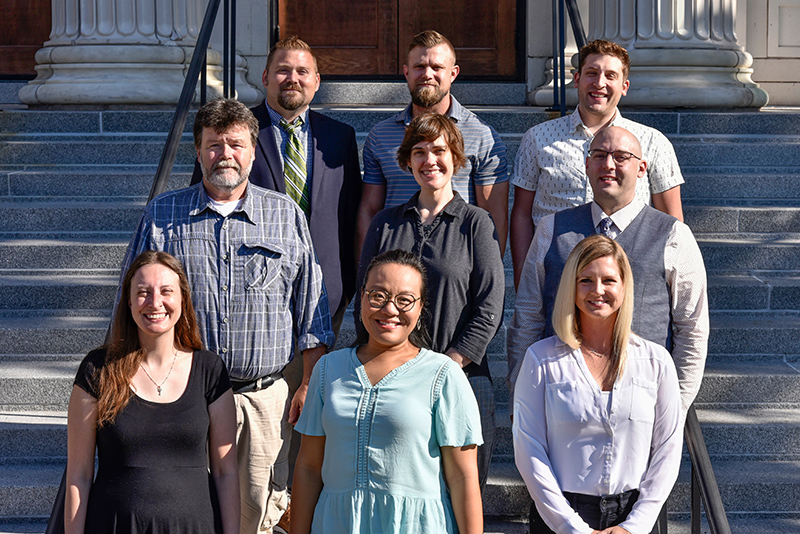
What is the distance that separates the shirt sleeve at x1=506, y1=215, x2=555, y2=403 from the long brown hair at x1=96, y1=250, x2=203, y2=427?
106 centimetres

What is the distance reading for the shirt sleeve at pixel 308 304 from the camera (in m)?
3.25

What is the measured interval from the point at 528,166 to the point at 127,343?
5.82ft

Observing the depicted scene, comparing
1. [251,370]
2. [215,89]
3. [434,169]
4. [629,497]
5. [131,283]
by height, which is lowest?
[629,497]

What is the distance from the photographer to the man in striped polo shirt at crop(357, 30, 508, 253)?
3.70 m

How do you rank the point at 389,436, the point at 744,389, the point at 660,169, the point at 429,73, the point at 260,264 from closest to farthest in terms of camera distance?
the point at 389,436 → the point at 260,264 → the point at 660,169 → the point at 429,73 → the point at 744,389

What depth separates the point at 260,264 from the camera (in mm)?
3152

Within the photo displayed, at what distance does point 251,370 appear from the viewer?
3125mm

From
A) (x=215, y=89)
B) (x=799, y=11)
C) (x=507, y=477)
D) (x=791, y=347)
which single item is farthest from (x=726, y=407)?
(x=799, y=11)

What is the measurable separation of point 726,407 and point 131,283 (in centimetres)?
302

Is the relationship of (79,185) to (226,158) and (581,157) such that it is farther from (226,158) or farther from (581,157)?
(581,157)

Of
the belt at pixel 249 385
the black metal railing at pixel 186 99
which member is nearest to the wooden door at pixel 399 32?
the black metal railing at pixel 186 99

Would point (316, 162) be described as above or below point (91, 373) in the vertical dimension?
above

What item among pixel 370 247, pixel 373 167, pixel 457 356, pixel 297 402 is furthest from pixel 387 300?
pixel 373 167

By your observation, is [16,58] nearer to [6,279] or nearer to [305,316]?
[6,279]
